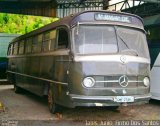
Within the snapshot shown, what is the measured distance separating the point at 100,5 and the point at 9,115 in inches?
539

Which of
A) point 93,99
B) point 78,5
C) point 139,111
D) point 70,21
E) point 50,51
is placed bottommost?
point 139,111

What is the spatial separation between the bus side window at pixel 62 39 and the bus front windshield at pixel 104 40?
49 centimetres

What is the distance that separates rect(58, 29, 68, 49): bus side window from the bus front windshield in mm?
489

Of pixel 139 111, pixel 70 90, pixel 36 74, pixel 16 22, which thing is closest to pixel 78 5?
pixel 36 74

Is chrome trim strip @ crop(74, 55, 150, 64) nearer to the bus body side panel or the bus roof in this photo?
the bus body side panel

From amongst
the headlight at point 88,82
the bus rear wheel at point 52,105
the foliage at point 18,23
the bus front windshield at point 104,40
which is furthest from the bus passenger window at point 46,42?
the foliage at point 18,23

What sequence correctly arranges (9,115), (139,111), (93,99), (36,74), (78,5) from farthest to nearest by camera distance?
(78,5), (36,74), (139,111), (9,115), (93,99)

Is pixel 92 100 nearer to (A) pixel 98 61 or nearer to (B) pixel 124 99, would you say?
(B) pixel 124 99

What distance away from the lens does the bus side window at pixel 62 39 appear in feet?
30.0

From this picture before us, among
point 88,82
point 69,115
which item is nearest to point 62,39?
point 88,82

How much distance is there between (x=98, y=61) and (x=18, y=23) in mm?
40914

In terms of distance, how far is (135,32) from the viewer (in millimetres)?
9438

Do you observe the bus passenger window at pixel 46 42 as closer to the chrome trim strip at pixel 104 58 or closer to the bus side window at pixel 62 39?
the bus side window at pixel 62 39

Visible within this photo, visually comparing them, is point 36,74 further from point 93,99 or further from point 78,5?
point 78,5
